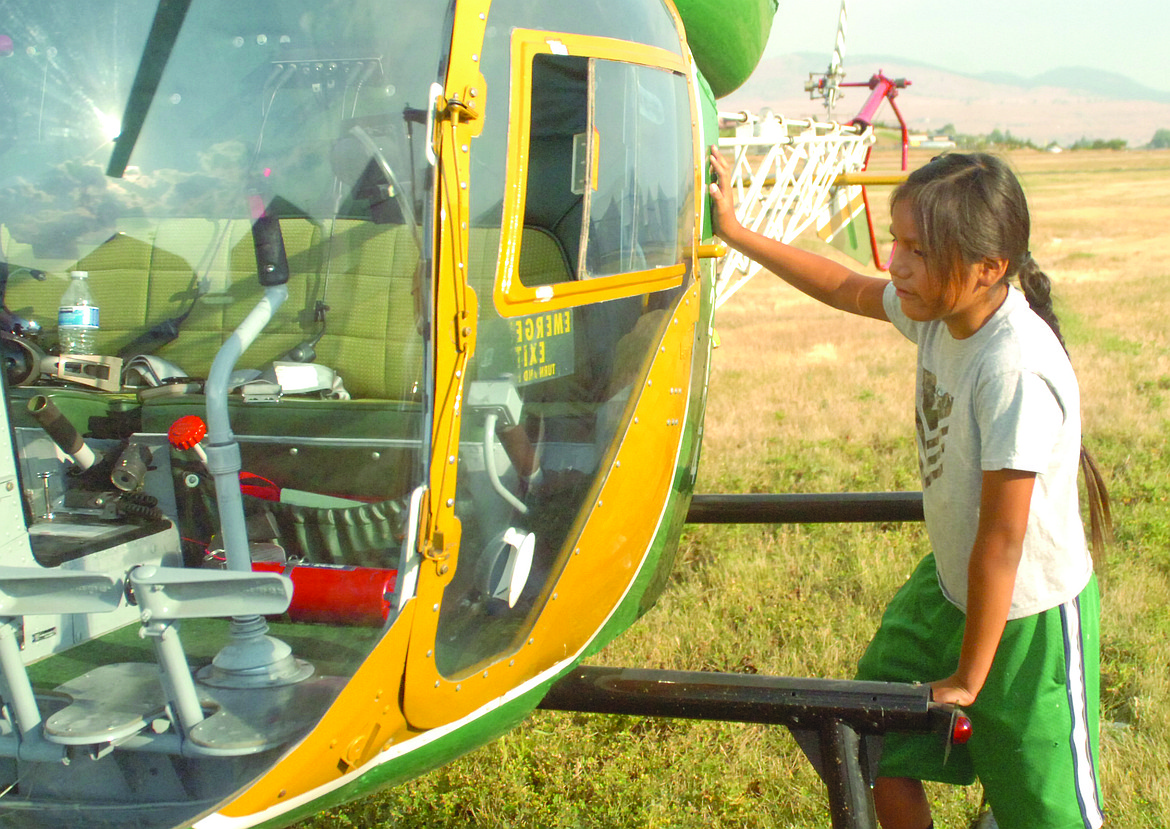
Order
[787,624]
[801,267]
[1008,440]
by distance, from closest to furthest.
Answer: [1008,440], [801,267], [787,624]

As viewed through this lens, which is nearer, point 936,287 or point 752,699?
point 936,287

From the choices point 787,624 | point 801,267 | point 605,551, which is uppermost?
point 801,267

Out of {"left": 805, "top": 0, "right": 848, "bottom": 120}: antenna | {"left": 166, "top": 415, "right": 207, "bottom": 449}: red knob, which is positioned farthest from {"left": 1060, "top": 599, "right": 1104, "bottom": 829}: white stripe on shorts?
{"left": 805, "top": 0, "right": 848, "bottom": 120}: antenna

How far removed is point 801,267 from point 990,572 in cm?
104

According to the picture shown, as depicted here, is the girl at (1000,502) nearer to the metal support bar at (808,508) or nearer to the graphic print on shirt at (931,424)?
the graphic print on shirt at (931,424)

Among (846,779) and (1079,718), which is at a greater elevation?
(1079,718)

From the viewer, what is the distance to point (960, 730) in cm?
182

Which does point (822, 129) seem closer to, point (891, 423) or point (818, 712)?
point (891, 423)

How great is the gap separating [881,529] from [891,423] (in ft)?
7.00

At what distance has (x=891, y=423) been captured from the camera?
6.91 m

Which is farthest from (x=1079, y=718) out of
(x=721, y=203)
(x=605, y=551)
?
(x=721, y=203)

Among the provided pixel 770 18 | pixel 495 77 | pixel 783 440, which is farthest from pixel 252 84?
pixel 783 440

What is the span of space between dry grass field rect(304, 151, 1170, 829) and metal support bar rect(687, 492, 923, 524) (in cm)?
64

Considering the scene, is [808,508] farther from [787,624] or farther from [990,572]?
[990,572]
